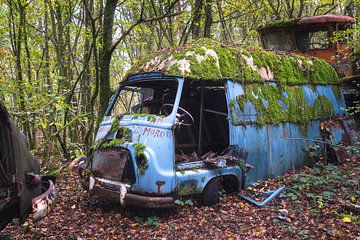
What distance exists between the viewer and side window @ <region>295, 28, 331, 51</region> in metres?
11.4

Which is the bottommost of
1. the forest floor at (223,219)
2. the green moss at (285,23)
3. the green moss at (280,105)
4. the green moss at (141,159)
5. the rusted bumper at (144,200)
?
the forest floor at (223,219)

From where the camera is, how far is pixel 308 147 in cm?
797

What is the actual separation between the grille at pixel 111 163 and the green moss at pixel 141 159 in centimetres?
19

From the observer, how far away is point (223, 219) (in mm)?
5191

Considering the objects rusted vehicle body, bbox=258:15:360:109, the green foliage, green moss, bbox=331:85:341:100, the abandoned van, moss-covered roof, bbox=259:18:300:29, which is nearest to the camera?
the abandoned van

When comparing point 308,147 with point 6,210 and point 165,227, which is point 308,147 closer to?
point 165,227

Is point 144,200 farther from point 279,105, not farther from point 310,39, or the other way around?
point 310,39

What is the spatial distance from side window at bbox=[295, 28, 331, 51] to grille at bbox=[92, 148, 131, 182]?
8.61 meters

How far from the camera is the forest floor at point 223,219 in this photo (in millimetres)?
4625

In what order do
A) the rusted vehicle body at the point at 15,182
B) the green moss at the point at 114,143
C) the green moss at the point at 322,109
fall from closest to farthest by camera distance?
1. the rusted vehicle body at the point at 15,182
2. the green moss at the point at 114,143
3. the green moss at the point at 322,109

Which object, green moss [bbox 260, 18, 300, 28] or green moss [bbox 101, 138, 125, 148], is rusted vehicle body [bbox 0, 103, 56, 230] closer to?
green moss [bbox 101, 138, 125, 148]

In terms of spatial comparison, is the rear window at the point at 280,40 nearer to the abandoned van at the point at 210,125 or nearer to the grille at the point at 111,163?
the abandoned van at the point at 210,125

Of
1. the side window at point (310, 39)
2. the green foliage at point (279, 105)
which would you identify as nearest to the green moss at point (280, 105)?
the green foliage at point (279, 105)

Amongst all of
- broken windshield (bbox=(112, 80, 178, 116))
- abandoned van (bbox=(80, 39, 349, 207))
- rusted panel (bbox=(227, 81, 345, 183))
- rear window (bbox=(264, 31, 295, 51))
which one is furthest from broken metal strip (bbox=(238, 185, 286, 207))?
rear window (bbox=(264, 31, 295, 51))
